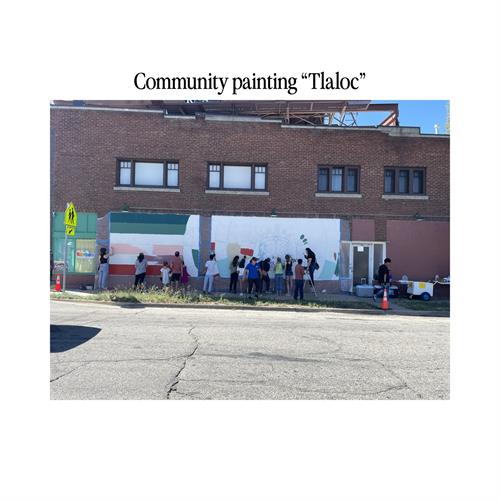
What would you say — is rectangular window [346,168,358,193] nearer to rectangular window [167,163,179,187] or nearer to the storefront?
rectangular window [167,163,179,187]

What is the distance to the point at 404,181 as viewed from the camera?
64.3 ft

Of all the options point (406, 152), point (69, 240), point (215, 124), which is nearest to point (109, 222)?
point (69, 240)

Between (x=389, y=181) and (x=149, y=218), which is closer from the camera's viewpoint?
(x=149, y=218)

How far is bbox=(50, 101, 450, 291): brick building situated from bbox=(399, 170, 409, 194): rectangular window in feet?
0.44

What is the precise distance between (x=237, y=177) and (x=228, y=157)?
0.98m

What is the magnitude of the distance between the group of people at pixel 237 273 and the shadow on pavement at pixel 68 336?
797 cm

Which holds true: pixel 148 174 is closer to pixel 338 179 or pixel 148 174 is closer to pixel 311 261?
pixel 311 261

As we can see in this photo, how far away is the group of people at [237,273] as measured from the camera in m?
17.7

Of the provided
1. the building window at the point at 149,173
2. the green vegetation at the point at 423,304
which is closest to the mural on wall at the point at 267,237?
the building window at the point at 149,173

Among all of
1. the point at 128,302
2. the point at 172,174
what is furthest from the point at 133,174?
the point at 128,302

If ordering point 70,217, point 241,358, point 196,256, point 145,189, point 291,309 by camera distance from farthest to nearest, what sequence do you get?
point 196,256 < point 145,189 < point 70,217 < point 291,309 < point 241,358

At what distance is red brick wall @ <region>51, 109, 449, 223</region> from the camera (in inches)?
739

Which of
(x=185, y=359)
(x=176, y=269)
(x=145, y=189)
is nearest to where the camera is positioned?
(x=185, y=359)

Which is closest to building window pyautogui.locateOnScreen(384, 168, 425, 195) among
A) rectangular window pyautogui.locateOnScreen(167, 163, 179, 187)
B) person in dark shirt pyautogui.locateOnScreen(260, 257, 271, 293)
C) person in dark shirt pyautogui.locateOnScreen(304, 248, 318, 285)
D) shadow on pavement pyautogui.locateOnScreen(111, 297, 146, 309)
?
person in dark shirt pyautogui.locateOnScreen(304, 248, 318, 285)
